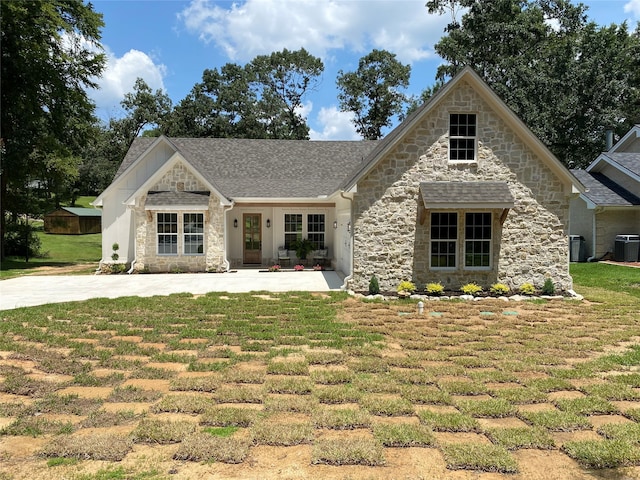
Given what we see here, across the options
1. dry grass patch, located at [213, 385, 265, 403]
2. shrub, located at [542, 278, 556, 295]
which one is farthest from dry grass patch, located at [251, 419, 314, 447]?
shrub, located at [542, 278, 556, 295]

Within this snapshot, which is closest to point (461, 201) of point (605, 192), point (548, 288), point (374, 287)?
point (374, 287)

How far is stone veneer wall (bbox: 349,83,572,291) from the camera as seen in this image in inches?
517

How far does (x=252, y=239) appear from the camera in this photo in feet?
68.8

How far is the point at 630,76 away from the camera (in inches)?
1227

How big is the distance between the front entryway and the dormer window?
1038cm

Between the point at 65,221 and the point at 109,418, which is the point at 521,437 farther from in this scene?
the point at 65,221

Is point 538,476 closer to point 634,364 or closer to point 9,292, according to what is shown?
point 634,364

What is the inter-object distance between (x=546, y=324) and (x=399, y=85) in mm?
40754

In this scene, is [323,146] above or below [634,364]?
above

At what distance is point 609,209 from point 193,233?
19.4 metres

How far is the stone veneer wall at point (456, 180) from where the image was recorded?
13.1m

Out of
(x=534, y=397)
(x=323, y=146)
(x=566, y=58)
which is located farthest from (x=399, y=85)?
(x=534, y=397)

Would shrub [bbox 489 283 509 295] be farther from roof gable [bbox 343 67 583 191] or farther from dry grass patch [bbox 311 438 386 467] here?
dry grass patch [bbox 311 438 386 467]

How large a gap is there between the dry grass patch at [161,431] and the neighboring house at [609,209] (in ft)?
70.2
